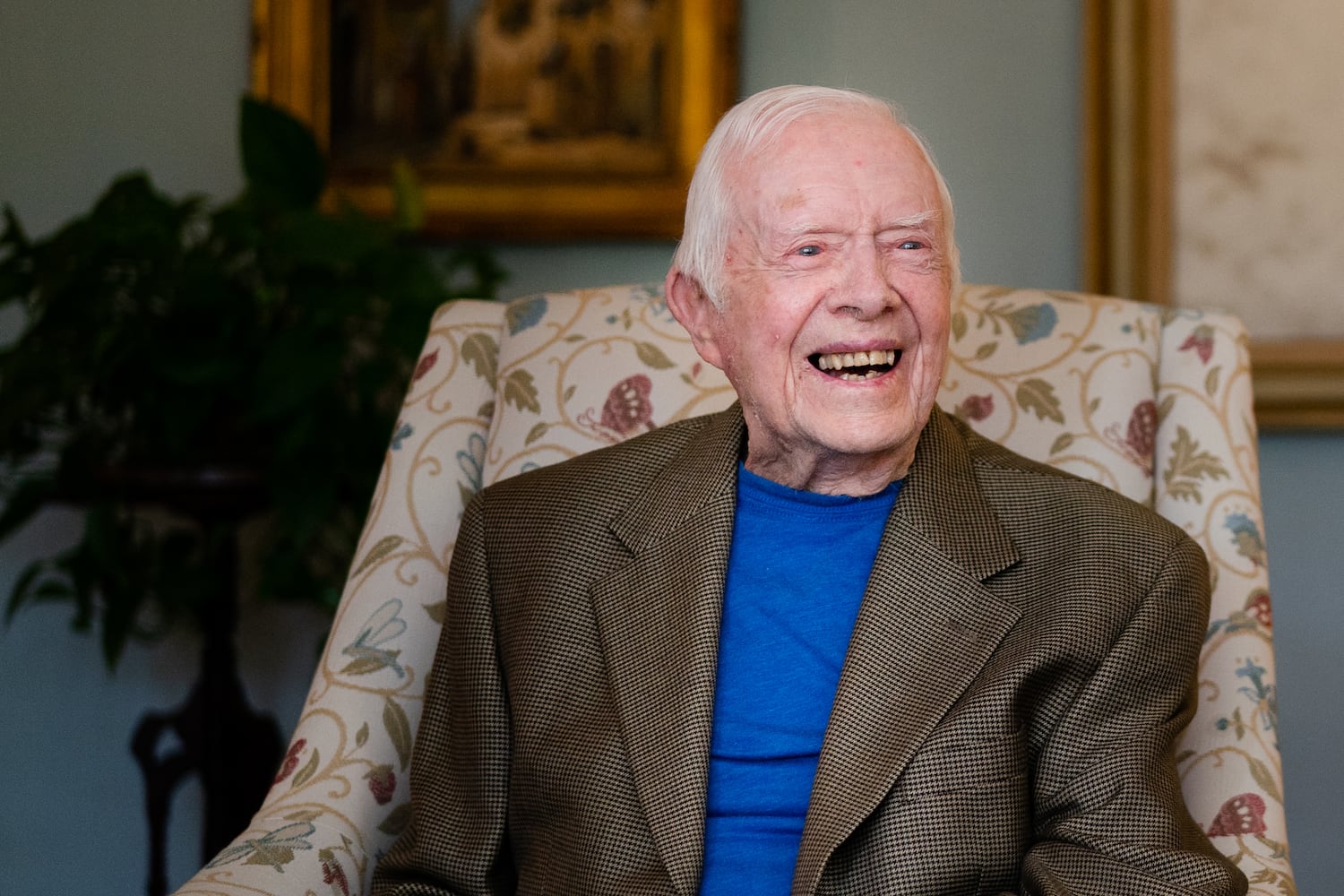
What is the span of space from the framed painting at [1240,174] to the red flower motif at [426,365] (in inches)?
50.1

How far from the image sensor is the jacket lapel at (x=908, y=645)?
1.14 meters

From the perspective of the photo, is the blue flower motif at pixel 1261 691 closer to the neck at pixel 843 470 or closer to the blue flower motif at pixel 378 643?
the neck at pixel 843 470

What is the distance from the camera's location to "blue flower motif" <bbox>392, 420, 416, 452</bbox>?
5.32 ft

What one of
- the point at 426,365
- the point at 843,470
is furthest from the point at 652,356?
the point at 843,470

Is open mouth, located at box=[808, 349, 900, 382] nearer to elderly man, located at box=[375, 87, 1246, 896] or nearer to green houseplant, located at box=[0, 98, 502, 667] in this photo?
elderly man, located at box=[375, 87, 1246, 896]

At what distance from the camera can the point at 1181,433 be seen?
152 centimetres

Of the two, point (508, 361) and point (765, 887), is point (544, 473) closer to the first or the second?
point (508, 361)

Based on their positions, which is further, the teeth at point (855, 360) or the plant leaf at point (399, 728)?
the plant leaf at point (399, 728)

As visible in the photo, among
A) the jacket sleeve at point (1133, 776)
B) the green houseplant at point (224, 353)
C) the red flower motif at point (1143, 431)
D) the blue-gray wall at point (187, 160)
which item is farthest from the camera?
the blue-gray wall at point (187, 160)

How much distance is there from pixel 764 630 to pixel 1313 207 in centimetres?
154

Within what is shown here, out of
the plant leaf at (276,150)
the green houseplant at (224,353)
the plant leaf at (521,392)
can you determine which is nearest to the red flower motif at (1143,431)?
the plant leaf at (521,392)

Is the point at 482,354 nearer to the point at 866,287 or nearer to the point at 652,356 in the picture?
the point at 652,356

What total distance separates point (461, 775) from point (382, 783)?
0.50ft

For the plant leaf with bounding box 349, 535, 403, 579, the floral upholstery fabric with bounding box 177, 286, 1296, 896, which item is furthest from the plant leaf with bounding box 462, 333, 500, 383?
the plant leaf with bounding box 349, 535, 403, 579
